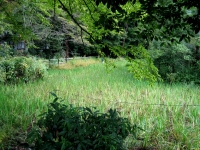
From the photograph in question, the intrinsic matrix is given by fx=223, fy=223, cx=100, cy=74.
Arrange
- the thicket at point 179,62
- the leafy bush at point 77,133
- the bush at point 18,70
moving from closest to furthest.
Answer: the leafy bush at point 77,133 → the bush at point 18,70 → the thicket at point 179,62

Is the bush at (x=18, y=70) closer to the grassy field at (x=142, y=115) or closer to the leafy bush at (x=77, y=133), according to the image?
the grassy field at (x=142, y=115)

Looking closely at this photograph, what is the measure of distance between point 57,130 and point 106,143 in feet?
1.61

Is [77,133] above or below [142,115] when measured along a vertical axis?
above

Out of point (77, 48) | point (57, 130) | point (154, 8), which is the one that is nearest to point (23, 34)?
point (57, 130)

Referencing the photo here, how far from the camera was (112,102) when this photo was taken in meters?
4.67

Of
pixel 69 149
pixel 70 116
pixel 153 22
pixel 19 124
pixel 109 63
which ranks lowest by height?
pixel 19 124

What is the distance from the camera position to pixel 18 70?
7012 millimetres

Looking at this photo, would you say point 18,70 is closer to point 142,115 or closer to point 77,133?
point 142,115

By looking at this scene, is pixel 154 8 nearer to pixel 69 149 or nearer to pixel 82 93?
pixel 69 149

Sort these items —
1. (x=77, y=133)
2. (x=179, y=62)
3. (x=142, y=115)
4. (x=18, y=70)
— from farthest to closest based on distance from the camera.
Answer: (x=179, y=62), (x=18, y=70), (x=142, y=115), (x=77, y=133)

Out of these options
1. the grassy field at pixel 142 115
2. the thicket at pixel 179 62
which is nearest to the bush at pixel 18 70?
the grassy field at pixel 142 115

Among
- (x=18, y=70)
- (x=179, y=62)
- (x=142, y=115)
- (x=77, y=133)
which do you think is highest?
(x=179, y=62)

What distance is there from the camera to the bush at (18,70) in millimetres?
6762

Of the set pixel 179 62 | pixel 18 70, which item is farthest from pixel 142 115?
pixel 179 62
